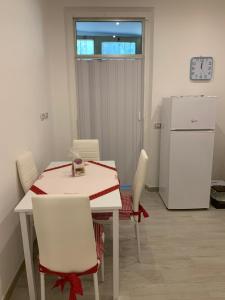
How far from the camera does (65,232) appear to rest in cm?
142

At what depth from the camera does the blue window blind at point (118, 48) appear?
3578mm

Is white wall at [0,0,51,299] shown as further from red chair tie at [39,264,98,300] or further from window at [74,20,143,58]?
window at [74,20,143,58]

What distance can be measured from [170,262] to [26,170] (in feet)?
5.25

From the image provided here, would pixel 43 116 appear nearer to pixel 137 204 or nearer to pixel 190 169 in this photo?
pixel 137 204

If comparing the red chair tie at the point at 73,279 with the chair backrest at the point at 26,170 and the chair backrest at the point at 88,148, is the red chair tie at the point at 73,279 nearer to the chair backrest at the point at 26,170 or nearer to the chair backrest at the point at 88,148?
the chair backrest at the point at 26,170

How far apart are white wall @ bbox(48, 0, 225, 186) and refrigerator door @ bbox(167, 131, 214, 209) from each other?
70cm

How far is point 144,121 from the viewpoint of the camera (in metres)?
3.76

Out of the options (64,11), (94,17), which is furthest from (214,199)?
(64,11)

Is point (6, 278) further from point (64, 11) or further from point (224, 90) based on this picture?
point (224, 90)

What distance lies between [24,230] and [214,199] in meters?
2.66

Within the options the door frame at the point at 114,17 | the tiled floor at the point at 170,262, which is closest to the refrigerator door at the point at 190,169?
the tiled floor at the point at 170,262

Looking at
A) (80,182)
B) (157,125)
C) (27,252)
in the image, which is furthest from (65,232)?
(157,125)

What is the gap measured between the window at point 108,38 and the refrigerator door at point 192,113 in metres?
1.16

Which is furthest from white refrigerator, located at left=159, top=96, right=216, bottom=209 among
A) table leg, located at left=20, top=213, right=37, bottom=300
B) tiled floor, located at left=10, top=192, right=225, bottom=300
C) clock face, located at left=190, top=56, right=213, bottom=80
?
table leg, located at left=20, top=213, right=37, bottom=300
